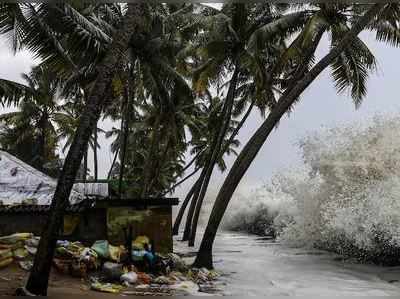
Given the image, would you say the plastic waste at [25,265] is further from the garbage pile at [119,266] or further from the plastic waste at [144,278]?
the plastic waste at [144,278]

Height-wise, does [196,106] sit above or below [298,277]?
above

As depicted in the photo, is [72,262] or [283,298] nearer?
[283,298]

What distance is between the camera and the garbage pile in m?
8.28

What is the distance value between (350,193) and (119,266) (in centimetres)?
904

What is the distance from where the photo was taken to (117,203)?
10.2 m

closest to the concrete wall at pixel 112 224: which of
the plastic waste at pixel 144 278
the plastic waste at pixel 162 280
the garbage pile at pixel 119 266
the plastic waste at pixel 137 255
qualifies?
the garbage pile at pixel 119 266

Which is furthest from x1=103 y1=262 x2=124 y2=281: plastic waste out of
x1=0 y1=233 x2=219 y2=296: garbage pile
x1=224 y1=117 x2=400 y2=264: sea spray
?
x1=224 y1=117 x2=400 y2=264: sea spray

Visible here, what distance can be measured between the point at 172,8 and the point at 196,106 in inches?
345

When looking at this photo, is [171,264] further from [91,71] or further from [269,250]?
[269,250]

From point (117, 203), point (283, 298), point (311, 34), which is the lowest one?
point (283, 298)

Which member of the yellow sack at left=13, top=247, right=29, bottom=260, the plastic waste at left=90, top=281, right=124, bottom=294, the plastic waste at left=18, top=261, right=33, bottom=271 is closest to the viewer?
the plastic waste at left=90, top=281, right=124, bottom=294

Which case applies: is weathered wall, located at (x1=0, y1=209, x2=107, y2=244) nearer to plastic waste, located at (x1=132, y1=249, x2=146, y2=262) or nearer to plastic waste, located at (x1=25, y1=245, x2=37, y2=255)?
plastic waste, located at (x1=132, y1=249, x2=146, y2=262)

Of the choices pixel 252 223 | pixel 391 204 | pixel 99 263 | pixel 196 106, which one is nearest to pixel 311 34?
pixel 391 204

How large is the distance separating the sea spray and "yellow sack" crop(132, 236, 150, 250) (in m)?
5.89
